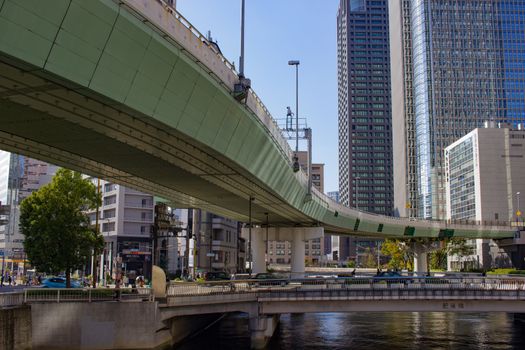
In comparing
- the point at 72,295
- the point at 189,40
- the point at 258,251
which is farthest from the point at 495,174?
the point at 189,40

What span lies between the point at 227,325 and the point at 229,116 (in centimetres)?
2877

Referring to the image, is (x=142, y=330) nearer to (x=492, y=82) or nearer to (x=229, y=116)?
(x=229, y=116)

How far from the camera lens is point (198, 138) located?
2667 centimetres

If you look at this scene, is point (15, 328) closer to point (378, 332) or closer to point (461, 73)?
point (378, 332)

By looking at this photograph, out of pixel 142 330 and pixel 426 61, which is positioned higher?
→ pixel 426 61

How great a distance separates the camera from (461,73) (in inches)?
6964

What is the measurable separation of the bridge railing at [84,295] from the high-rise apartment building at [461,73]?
155697 mm

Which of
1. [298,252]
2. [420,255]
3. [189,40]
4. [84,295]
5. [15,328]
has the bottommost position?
[15,328]

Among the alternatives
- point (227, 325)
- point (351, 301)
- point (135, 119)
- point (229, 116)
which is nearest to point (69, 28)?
point (135, 119)

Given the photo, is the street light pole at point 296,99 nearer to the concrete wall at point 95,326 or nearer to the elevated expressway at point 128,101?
the elevated expressway at point 128,101

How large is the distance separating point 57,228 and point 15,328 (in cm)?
1401

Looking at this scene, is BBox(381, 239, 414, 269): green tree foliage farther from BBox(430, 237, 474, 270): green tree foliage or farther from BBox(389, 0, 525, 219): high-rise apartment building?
BBox(389, 0, 525, 219): high-rise apartment building

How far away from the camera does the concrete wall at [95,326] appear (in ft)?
98.4

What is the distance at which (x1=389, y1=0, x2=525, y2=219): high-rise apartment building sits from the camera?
175125 mm
